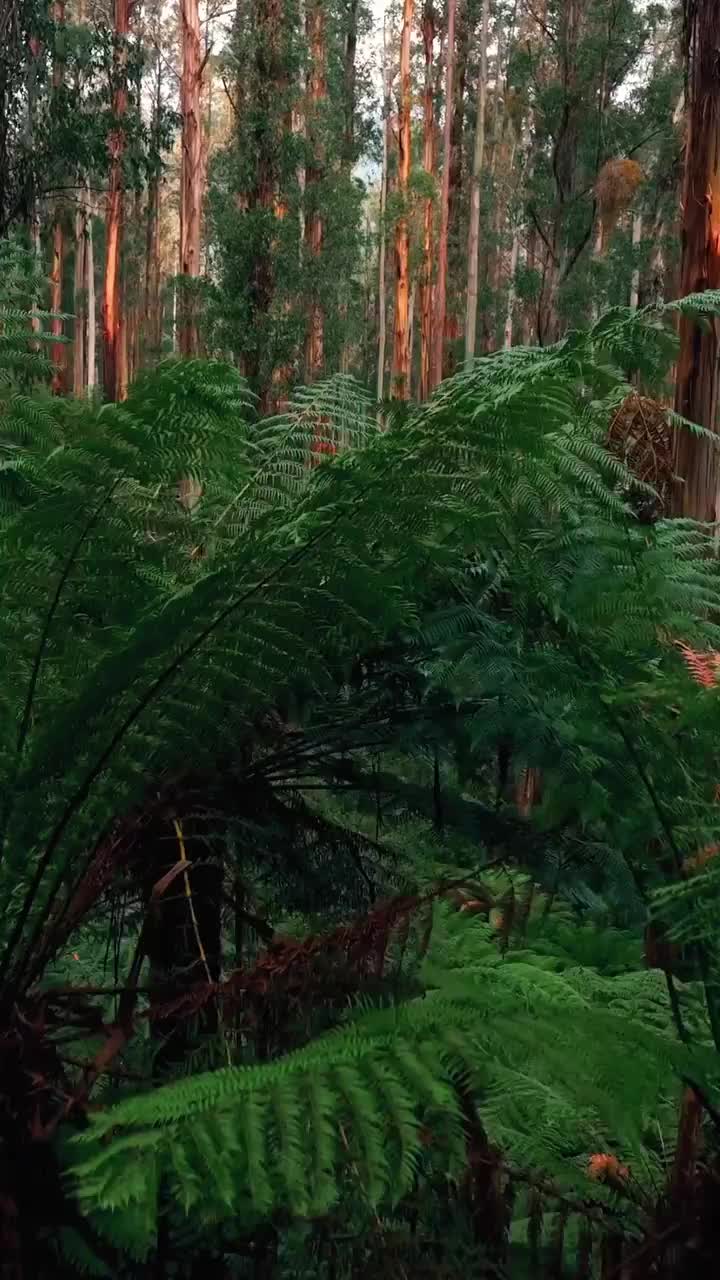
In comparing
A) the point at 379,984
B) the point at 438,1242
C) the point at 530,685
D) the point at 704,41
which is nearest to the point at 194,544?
the point at 530,685

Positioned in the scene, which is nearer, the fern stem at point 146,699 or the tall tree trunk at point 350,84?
the fern stem at point 146,699

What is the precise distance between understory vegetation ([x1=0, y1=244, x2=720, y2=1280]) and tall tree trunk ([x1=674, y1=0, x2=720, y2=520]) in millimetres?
2358

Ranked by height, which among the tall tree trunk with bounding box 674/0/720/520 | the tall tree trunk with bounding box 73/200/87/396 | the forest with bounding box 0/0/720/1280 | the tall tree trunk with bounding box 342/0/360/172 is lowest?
the forest with bounding box 0/0/720/1280

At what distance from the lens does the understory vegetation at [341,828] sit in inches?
42.7

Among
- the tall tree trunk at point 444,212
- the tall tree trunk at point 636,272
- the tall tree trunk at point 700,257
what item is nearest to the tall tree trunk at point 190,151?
the tall tree trunk at point 636,272

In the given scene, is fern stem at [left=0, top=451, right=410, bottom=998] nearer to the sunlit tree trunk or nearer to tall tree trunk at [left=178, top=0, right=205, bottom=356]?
tall tree trunk at [left=178, top=0, right=205, bottom=356]

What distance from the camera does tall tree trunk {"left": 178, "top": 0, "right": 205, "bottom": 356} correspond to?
13055 millimetres

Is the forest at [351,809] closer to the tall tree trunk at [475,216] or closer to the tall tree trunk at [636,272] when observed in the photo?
the tall tree trunk at [636,272]

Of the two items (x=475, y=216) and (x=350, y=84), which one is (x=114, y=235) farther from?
(x=350, y=84)

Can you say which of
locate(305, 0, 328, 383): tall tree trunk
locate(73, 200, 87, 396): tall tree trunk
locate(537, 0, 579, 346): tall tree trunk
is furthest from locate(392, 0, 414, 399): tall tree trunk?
locate(73, 200, 87, 396): tall tree trunk

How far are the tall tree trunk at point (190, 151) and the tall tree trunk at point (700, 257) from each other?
30.9ft

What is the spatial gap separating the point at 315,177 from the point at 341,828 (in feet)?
63.3

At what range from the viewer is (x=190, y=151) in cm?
1333

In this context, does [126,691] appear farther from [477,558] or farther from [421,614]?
[477,558]
